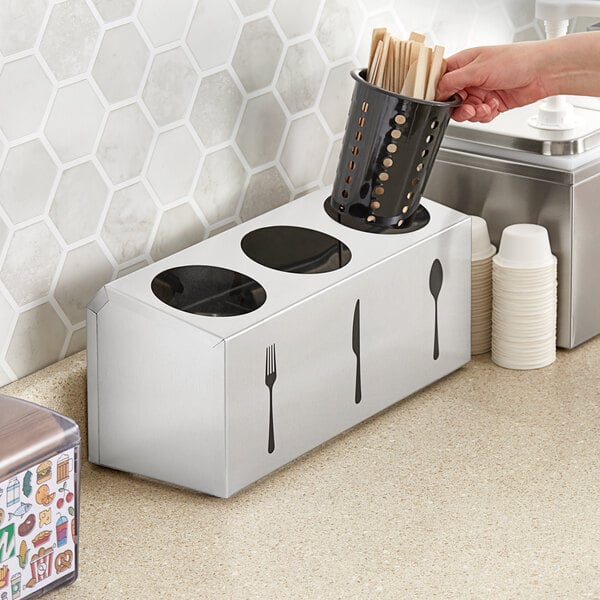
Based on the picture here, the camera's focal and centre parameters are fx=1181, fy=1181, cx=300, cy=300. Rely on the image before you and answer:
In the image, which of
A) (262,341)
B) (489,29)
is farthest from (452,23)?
(262,341)

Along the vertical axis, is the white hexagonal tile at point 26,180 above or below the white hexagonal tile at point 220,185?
above

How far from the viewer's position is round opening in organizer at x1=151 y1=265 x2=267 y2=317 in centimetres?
109

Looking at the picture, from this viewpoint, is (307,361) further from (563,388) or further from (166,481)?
(563,388)

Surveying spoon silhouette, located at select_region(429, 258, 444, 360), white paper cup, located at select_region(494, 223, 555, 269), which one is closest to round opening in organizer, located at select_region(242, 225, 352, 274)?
spoon silhouette, located at select_region(429, 258, 444, 360)

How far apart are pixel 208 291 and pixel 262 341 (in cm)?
9

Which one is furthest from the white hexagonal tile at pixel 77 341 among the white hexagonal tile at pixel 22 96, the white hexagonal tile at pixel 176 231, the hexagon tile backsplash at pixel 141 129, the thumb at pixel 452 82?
the thumb at pixel 452 82

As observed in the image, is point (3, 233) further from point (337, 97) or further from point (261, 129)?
point (337, 97)

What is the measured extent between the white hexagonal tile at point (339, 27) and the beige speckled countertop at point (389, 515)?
0.42 m

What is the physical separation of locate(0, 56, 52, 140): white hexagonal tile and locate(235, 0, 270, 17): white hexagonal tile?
26 cm

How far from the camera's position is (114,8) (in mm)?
1128

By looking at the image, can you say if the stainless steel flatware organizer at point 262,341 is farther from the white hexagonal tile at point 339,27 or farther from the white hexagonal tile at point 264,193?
the white hexagonal tile at point 339,27

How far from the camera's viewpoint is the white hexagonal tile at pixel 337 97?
1.39 meters

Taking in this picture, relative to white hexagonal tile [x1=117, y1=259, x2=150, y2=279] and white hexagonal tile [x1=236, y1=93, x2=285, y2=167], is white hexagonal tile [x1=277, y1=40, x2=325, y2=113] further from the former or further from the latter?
white hexagonal tile [x1=117, y1=259, x2=150, y2=279]

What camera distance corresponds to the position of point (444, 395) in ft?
4.26
